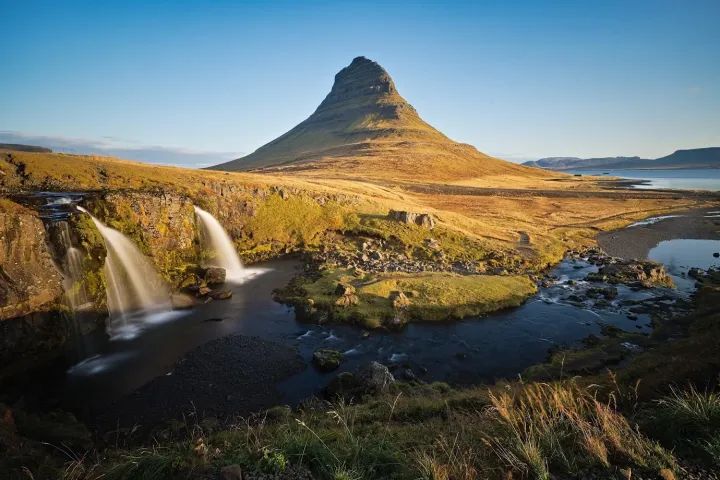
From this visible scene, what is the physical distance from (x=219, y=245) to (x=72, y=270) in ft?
52.7

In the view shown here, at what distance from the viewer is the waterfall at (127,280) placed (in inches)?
1022

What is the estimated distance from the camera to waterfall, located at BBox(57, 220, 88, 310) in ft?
74.0

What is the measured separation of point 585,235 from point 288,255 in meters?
50.8

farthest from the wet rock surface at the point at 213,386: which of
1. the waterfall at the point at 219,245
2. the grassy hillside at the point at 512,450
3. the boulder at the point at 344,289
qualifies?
the waterfall at the point at 219,245

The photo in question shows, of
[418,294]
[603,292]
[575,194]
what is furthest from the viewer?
[575,194]

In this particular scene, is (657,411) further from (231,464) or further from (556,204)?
(556,204)

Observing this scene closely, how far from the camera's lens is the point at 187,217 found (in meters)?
35.7

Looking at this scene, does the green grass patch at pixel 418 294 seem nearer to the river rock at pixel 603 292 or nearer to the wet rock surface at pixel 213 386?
the river rock at pixel 603 292

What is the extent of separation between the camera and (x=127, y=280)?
27.5m

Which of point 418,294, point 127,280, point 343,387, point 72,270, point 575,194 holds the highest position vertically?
point 575,194

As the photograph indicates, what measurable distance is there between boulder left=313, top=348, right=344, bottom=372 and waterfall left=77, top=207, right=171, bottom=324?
14981 millimetres

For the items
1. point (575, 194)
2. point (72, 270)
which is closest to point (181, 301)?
point (72, 270)

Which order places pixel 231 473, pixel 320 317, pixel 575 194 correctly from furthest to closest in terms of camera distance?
pixel 575 194
pixel 320 317
pixel 231 473

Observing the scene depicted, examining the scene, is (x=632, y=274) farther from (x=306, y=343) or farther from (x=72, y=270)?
(x=72, y=270)
